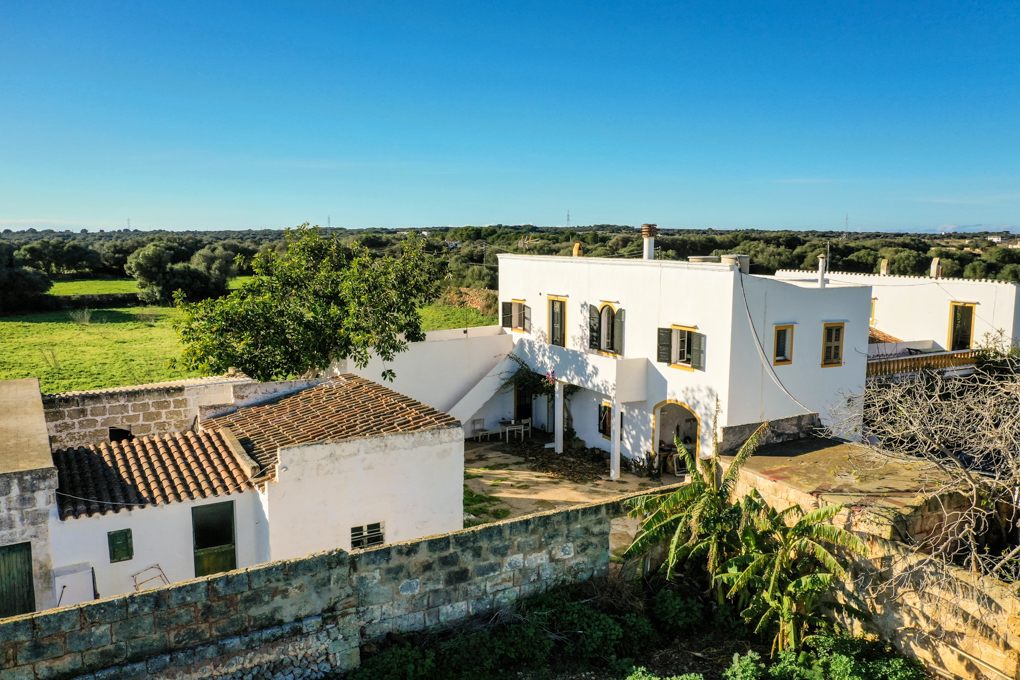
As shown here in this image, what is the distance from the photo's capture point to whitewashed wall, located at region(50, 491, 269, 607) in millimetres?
9008

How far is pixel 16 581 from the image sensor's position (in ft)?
29.0

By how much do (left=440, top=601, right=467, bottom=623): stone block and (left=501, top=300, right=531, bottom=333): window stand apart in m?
14.3

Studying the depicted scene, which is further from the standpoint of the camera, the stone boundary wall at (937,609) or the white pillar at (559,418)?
the white pillar at (559,418)

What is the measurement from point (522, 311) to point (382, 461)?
12.7 m

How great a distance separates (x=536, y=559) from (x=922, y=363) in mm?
14818

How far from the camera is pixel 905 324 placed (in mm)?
22422

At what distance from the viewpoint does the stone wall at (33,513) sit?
8.52 m

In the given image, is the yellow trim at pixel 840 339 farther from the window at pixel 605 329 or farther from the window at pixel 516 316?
the window at pixel 516 316

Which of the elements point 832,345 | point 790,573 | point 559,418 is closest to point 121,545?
point 790,573

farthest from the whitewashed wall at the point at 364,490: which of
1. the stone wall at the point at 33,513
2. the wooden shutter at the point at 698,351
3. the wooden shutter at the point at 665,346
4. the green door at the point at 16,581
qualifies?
the wooden shutter at the point at 665,346

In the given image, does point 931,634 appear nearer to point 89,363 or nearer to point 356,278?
point 356,278

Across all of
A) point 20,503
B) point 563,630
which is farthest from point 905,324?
point 20,503

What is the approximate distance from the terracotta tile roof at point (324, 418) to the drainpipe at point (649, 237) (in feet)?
30.0

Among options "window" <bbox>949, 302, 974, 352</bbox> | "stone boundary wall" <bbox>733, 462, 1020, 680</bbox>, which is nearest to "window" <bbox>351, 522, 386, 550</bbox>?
"stone boundary wall" <bbox>733, 462, 1020, 680</bbox>
